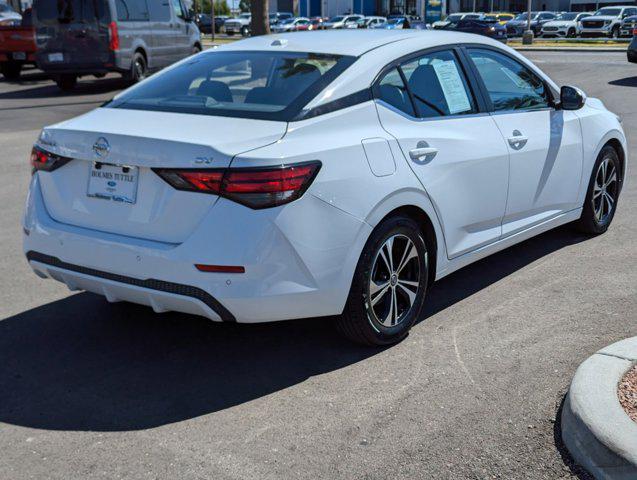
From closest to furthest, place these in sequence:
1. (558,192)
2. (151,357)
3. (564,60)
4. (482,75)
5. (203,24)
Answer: (151,357) → (482,75) → (558,192) → (564,60) → (203,24)

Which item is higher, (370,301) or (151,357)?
(370,301)

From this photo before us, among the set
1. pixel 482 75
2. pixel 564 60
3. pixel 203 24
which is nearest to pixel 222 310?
pixel 482 75

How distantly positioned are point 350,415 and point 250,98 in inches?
70.1

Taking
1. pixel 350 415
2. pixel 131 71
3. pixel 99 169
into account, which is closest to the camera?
pixel 350 415

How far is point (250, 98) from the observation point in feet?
15.0

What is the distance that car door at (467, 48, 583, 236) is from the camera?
5.45m

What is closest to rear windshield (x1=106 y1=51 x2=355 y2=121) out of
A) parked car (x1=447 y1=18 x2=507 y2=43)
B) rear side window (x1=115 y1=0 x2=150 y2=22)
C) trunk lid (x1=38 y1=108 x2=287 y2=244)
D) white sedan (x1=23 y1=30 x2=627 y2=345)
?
white sedan (x1=23 y1=30 x2=627 y2=345)

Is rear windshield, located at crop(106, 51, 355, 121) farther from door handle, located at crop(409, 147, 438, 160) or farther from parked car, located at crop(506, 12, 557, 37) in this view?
parked car, located at crop(506, 12, 557, 37)

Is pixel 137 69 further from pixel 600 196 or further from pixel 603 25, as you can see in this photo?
pixel 603 25

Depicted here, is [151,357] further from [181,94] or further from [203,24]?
[203,24]

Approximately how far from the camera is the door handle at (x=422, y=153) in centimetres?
455

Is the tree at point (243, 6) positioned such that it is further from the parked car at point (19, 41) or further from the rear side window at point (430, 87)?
the rear side window at point (430, 87)

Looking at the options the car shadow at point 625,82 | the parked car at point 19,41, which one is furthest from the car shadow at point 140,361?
the parked car at point 19,41

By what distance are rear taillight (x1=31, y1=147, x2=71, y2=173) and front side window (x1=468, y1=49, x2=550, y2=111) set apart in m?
2.62
